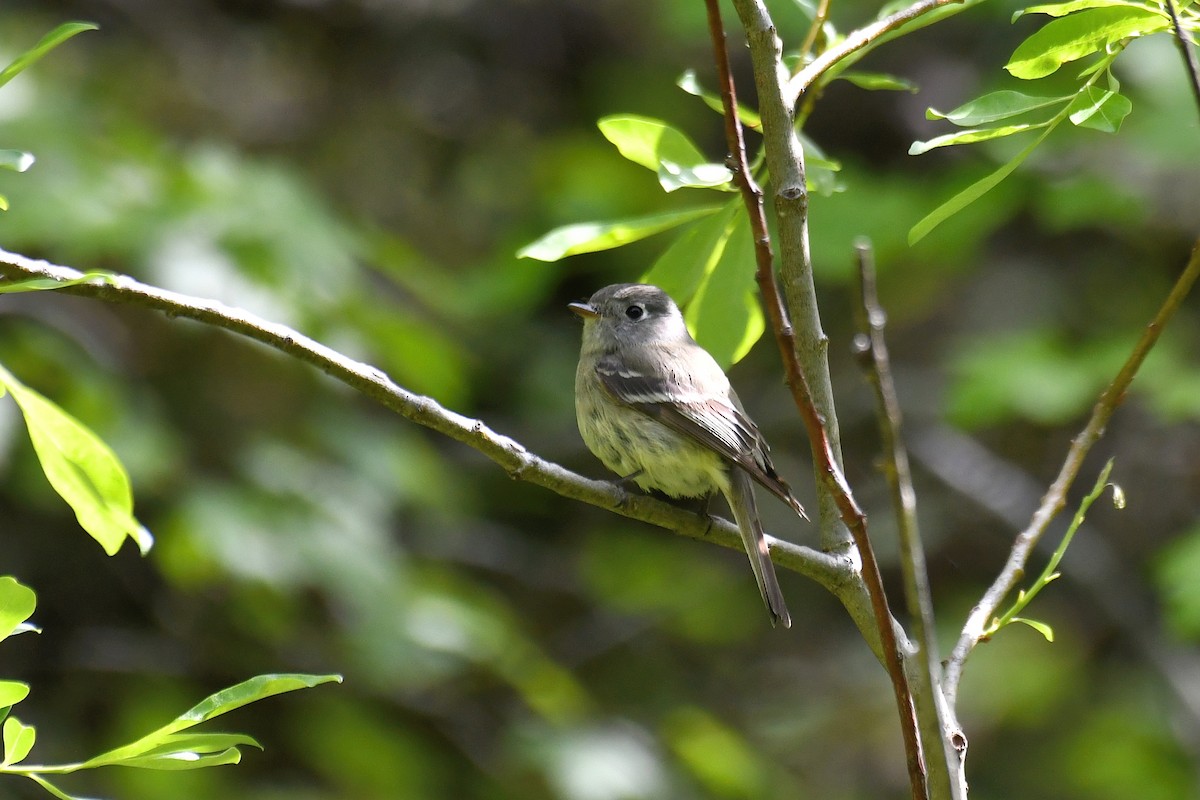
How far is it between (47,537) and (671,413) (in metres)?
3.61

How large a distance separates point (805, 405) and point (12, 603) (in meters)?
0.98

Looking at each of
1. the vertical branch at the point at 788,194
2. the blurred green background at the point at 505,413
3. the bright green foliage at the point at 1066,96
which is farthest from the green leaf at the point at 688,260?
the blurred green background at the point at 505,413

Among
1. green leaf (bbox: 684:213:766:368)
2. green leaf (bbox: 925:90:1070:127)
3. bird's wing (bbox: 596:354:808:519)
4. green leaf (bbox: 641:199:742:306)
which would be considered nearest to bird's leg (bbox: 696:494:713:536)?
bird's wing (bbox: 596:354:808:519)

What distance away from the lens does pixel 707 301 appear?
7.33ft

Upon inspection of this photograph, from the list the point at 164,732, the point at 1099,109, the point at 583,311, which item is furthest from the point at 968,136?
the point at 583,311

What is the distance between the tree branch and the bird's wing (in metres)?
0.79

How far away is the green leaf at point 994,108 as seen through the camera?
1.65m

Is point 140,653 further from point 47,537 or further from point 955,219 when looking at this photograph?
point 955,219

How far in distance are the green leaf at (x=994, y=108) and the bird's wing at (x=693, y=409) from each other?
4.46 ft

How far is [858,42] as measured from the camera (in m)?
1.92

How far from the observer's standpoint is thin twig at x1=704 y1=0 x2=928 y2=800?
144cm

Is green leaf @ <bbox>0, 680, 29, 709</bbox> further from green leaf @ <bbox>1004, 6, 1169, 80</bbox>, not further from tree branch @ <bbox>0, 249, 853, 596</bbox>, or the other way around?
green leaf @ <bbox>1004, 6, 1169, 80</bbox>

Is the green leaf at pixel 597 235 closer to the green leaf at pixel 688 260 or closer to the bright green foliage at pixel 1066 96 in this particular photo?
the green leaf at pixel 688 260

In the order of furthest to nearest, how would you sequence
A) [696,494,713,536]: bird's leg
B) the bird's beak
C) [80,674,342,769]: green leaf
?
1. the bird's beak
2. [696,494,713,536]: bird's leg
3. [80,674,342,769]: green leaf
